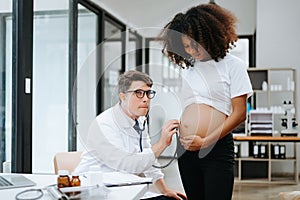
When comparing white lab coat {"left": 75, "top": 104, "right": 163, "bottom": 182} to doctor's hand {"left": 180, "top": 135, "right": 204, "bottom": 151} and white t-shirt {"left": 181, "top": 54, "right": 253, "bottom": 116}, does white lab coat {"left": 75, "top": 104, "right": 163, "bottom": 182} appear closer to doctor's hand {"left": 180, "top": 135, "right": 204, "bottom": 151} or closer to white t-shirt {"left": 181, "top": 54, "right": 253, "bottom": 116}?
doctor's hand {"left": 180, "top": 135, "right": 204, "bottom": 151}

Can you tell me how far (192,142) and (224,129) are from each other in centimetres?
15

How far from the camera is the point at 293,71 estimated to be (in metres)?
5.50

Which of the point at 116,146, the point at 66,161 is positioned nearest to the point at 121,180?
the point at 116,146

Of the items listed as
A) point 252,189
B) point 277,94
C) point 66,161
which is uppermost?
point 277,94

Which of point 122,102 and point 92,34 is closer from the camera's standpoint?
point 122,102

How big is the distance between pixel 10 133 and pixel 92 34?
2497 mm

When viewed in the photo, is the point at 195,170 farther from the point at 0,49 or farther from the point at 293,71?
the point at 293,71

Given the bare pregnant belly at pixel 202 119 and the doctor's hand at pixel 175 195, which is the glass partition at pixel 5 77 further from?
the bare pregnant belly at pixel 202 119

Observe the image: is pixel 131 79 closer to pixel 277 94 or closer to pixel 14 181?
pixel 14 181

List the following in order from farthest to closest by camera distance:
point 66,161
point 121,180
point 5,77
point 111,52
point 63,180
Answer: point 111,52 < point 5,77 < point 66,161 < point 121,180 < point 63,180

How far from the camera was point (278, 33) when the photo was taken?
5.72 meters

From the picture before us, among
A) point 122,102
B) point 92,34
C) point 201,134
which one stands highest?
point 92,34

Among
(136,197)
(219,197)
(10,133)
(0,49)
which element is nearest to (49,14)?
(0,49)

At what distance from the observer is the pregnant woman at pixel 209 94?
71.7 inches
